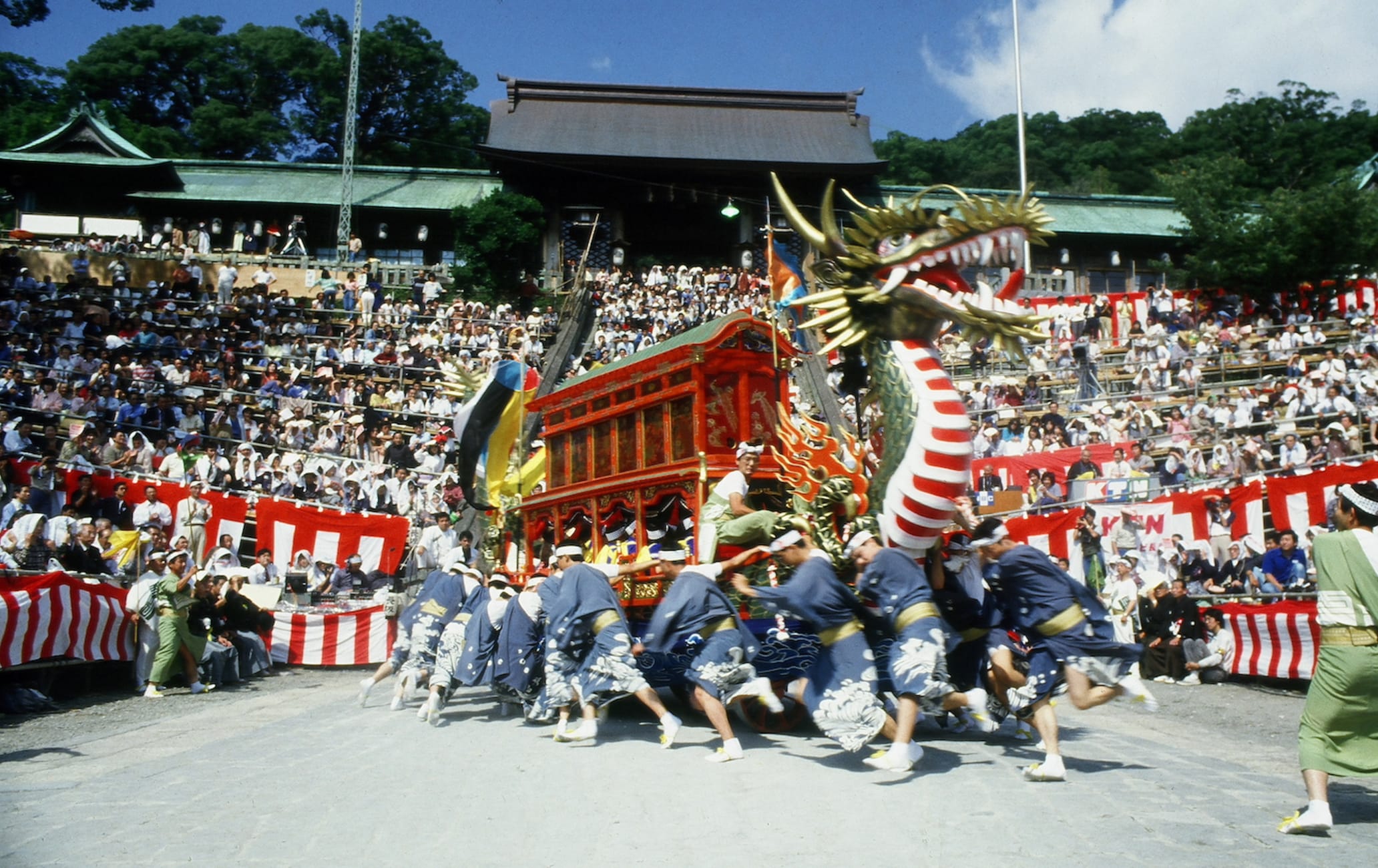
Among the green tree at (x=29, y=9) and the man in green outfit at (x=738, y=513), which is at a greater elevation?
the green tree at (x=29, y=9)

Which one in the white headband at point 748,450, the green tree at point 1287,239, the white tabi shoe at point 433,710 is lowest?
the white tabi shoe at point 433,710

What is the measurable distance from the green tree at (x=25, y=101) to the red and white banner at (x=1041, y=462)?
111ft

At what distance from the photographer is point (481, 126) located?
45.9 meters

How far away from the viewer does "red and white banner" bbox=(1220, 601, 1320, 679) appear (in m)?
10.2

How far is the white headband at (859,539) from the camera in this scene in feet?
23.2

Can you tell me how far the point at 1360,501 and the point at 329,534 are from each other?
1334cm

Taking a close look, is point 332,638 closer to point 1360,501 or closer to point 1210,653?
point 1210,653

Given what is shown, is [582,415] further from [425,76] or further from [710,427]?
[425,76]

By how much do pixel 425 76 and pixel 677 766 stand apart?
42068mm

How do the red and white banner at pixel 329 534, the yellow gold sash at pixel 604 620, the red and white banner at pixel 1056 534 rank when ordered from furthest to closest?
the red and white banner at pixel 329 534 → the red and white banner at pixel 1056 534 → the yellow gold sash at pixel 604 620

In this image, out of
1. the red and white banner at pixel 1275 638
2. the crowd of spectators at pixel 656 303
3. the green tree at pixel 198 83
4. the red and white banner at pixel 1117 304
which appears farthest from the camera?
the green tree at pixel 198 83

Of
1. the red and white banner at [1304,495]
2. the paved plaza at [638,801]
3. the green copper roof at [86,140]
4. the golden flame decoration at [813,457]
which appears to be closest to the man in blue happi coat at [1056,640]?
the paved plaza at [638,801]

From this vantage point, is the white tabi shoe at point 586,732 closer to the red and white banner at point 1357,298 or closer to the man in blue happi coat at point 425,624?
the man in blue happi coat at point 425,624

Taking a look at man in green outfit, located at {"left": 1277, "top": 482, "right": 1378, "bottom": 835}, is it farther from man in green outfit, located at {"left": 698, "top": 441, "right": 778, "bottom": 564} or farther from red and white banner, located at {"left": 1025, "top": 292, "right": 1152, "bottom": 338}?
red and white banner, located at {"left": 1025, "top": 292, "right": 1152, "bottom": 338}
